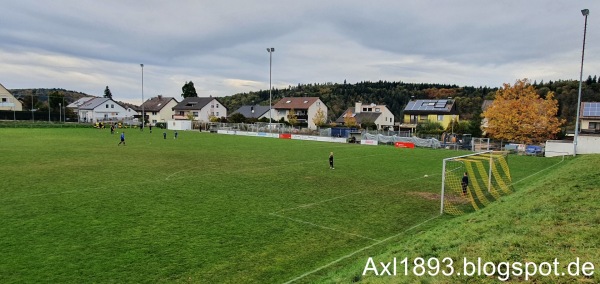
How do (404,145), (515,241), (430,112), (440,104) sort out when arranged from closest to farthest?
(515,241)
(404,145)
(430,112)
(440,104)

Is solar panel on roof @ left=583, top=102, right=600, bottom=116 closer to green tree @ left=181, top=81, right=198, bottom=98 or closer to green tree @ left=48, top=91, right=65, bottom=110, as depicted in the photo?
green tree @ left=181, top=81, right=198, bottom=98

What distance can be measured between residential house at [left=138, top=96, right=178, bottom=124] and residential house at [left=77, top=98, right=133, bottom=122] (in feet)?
25.8

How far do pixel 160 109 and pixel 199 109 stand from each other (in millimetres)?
14443

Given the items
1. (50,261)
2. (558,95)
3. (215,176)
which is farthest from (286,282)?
(558,95)

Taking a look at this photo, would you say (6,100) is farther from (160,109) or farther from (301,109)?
(301,109)

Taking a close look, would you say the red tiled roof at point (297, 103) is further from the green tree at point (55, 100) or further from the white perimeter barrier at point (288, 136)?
the green tree at point (55, 100)

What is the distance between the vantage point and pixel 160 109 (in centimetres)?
10681

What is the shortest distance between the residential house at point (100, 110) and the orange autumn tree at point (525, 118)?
307 feet

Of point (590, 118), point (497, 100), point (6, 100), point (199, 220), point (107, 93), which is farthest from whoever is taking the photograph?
point (107, 93)

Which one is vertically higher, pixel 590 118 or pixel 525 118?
pixel 590 118

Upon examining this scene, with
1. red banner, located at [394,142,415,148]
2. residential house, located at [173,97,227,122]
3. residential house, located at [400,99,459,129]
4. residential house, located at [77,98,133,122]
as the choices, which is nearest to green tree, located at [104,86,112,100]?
residential house, located at [77,98,133,122]

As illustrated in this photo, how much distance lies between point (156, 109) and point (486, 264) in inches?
4391

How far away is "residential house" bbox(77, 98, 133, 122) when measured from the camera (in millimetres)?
101312

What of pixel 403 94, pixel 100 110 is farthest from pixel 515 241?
pixel 403 94
